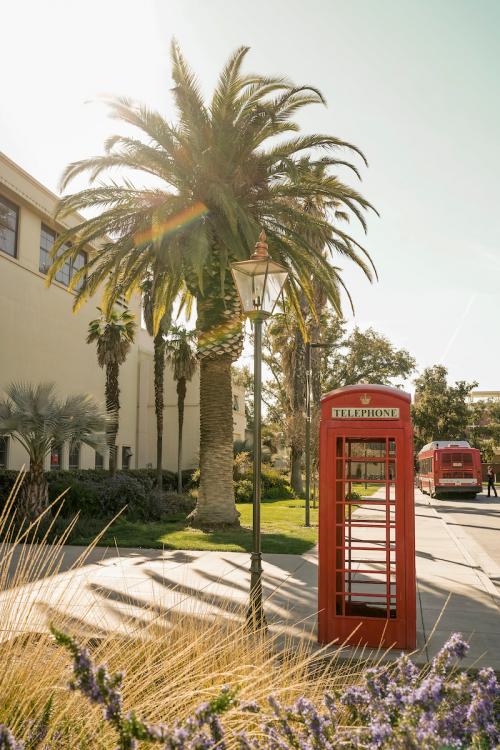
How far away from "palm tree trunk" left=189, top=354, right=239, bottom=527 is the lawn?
45 cm

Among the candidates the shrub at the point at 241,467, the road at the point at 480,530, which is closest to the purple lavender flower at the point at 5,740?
the road at the point at 480,530

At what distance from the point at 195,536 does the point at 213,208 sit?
27.0 feet

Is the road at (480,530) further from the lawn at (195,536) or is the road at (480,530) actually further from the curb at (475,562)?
the lawn at (195,536)

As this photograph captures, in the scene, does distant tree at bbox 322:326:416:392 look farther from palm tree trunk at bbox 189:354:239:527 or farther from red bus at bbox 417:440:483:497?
palm tree trunk at bbox 189:354:239:527

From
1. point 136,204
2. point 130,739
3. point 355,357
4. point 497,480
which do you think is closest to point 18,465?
point 136,204

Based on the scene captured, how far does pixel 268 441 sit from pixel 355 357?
11593mm

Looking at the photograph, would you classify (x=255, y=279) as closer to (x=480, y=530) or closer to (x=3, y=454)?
(x=480, y=530)

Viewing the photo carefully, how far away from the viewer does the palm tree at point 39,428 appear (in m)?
17.6

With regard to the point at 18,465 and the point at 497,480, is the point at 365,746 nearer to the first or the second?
the point at 18,465

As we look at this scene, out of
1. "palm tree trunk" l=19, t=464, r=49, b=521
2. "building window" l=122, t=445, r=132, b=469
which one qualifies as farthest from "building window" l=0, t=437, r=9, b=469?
"building window" l=122, t=445, r=132, b=469

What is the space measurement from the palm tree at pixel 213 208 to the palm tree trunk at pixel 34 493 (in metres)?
4.16

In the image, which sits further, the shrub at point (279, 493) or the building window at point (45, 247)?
the shrub at point (279, 493)

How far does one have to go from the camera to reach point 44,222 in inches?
1148

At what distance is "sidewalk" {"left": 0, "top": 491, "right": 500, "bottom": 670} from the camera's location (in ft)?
20.8
